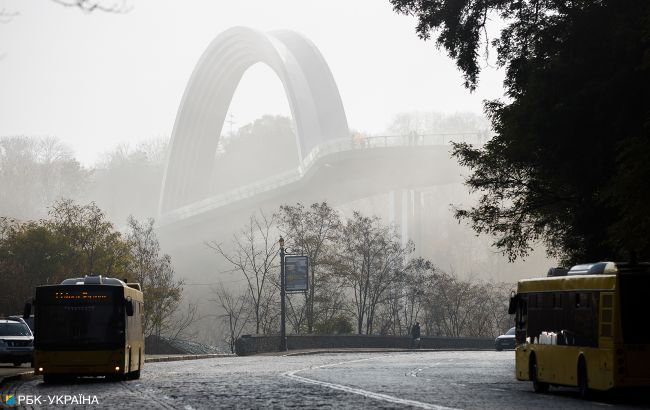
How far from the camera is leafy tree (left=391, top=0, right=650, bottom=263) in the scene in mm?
25578

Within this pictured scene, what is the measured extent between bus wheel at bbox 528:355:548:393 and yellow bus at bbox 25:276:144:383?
360 inches

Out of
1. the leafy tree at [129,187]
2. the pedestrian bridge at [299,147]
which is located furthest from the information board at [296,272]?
the leafy tree at [129,187]

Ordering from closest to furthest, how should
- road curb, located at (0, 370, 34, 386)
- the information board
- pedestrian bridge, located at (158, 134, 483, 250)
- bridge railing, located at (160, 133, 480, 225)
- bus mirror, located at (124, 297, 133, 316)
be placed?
road curb, located at (0, 370, 34, 386), bus mirror, located at (124, 297, 133, 316), the information board, bridge railing, located at (160, 133, 480, 225), pedestrian bridge, located at (158, 134, 483, 250)

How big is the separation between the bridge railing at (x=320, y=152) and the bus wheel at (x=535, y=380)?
67.7 meters

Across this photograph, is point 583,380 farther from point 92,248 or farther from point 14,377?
point 92,248

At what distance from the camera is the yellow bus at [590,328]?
2023 centimetres

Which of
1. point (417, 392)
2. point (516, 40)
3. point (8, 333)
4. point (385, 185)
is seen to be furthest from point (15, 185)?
point (417, 392)

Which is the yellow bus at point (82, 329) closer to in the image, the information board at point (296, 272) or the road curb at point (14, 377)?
the road curb at point (14, 377)

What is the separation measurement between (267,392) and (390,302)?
221 feet

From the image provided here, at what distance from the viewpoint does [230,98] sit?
11688 cm

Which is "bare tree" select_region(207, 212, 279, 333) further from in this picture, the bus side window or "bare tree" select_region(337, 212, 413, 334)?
the bus side window

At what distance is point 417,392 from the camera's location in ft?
73.0

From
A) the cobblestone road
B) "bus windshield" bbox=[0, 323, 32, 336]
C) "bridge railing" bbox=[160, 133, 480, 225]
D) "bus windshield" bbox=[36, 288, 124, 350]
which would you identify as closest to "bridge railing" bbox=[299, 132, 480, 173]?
"bridge railing" bbox=[160, 133, 480, 225]

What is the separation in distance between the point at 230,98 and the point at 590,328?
97138 millimetres
